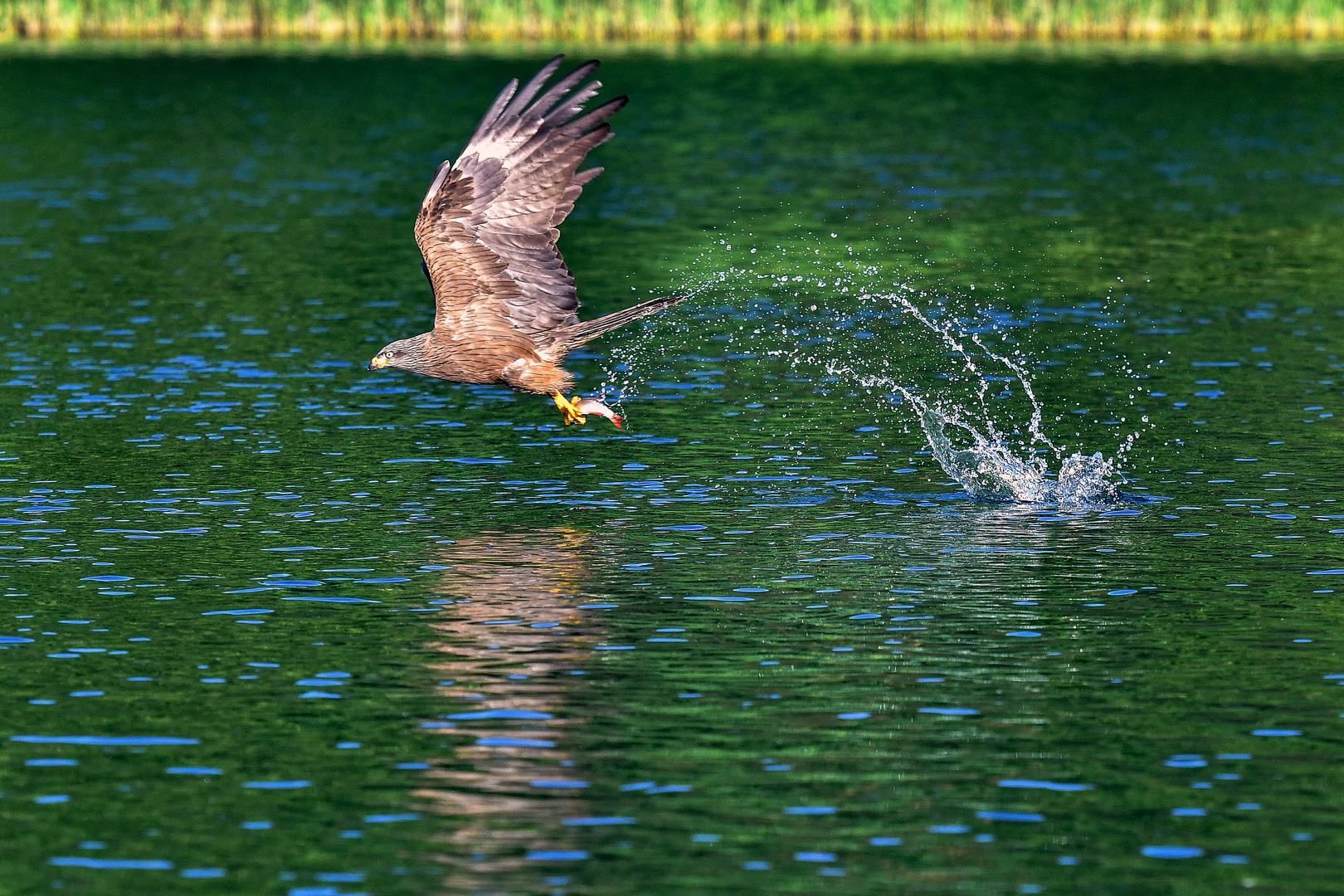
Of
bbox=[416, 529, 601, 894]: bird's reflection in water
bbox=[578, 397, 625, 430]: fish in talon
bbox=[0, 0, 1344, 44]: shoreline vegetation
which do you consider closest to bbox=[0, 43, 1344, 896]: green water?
bbox=[416, 529, 601, 894]: bird's reflection in water

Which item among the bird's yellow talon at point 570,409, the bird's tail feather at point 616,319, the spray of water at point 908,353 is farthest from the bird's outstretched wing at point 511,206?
the spray of water at point 908,353

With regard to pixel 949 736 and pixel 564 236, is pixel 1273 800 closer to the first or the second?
pixel 949 736

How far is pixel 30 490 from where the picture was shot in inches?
856

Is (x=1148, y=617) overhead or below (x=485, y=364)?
below

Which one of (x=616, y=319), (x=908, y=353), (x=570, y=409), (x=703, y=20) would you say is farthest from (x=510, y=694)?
(x=703, y=20)

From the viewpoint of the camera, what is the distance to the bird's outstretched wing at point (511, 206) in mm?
19312

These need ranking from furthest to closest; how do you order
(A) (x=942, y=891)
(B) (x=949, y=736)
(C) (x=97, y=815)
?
1. (B) (x=949, y=736)
2. (C) (x=97, y=815)
3. (A) (x=942, y=891)

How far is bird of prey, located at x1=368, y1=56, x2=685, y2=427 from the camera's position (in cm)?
1933

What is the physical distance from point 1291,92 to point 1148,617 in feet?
183

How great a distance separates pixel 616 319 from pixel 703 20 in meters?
60.9

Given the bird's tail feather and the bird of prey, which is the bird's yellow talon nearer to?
the bird of prey

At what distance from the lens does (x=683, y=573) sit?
60.2ft

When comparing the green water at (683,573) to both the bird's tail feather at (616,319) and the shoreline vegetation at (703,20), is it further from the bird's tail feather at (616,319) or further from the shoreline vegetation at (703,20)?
the shoreline vegetation at (703,20)

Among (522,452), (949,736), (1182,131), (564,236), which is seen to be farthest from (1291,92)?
(949,736)
